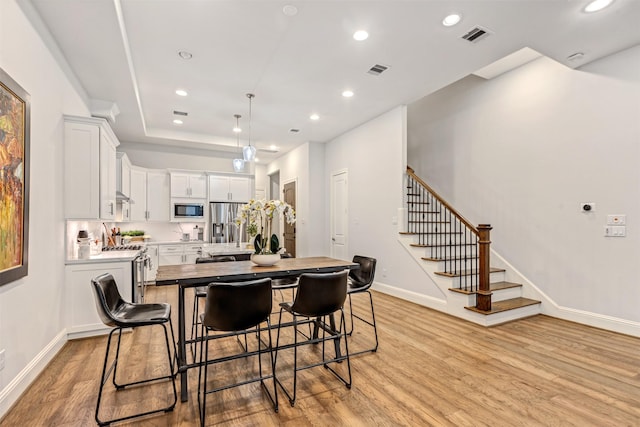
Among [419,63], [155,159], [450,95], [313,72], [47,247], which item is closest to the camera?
[47,247]

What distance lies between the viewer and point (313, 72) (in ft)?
13.4

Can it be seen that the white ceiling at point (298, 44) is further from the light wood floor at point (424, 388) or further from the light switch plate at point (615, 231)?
the light wood floor at point (424, 388)

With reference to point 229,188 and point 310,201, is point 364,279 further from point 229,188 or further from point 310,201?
point 229,188

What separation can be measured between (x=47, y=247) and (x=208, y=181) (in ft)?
14.9

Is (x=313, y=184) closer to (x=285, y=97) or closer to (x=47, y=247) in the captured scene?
(x=285, y=97)

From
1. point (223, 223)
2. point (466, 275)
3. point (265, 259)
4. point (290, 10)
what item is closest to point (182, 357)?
point (265, 259)

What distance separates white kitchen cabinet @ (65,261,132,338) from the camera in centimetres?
334

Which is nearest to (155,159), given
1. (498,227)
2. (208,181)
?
(208,181)

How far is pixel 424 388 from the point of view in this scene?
2.38 meters

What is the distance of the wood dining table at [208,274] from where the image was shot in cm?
224

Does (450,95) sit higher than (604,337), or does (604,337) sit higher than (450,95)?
(450,95)

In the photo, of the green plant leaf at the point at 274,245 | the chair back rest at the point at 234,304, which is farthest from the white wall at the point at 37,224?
the green plant leaf at the point at 274,245

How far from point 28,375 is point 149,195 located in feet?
16.0

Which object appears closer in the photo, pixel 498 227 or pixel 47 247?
pixel 47 247
